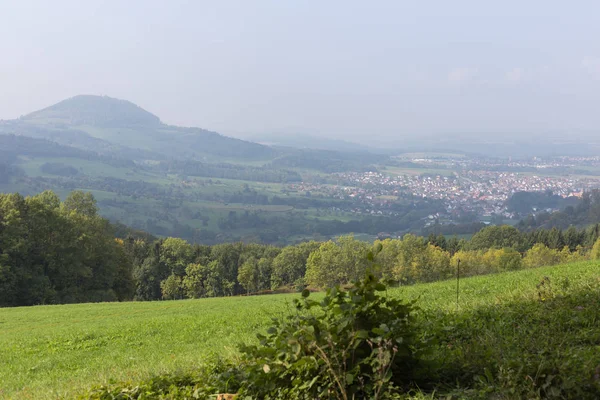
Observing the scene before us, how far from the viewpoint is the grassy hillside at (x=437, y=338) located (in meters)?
4.94

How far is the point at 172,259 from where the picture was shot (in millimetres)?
75188

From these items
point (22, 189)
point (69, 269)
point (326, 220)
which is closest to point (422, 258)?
point (69, 269)

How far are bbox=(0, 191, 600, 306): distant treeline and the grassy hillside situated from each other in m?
9.71

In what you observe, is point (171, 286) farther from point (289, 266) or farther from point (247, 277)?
point (289, 266)

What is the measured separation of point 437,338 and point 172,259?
73379mm

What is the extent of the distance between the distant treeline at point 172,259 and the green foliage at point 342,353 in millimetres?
17228

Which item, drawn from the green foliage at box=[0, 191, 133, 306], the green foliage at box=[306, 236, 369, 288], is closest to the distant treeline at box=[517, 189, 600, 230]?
the green foliage at box=[306, 236, 369, 288]

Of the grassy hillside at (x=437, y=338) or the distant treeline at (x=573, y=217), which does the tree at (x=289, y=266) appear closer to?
the grassy hillside at (x=437, y=338)

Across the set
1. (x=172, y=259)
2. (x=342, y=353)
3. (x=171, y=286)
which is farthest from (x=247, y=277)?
(x=342, y=353)

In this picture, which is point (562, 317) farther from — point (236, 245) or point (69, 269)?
point (236, 245)

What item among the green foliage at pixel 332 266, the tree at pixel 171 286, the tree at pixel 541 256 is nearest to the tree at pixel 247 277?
the tree at pixel 171 286

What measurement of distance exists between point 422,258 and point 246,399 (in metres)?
61.3

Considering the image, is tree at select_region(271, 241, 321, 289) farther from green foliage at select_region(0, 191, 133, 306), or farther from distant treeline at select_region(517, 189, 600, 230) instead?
distant treeline at select_region(517, 189, 600, 230)

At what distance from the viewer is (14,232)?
42.2m
